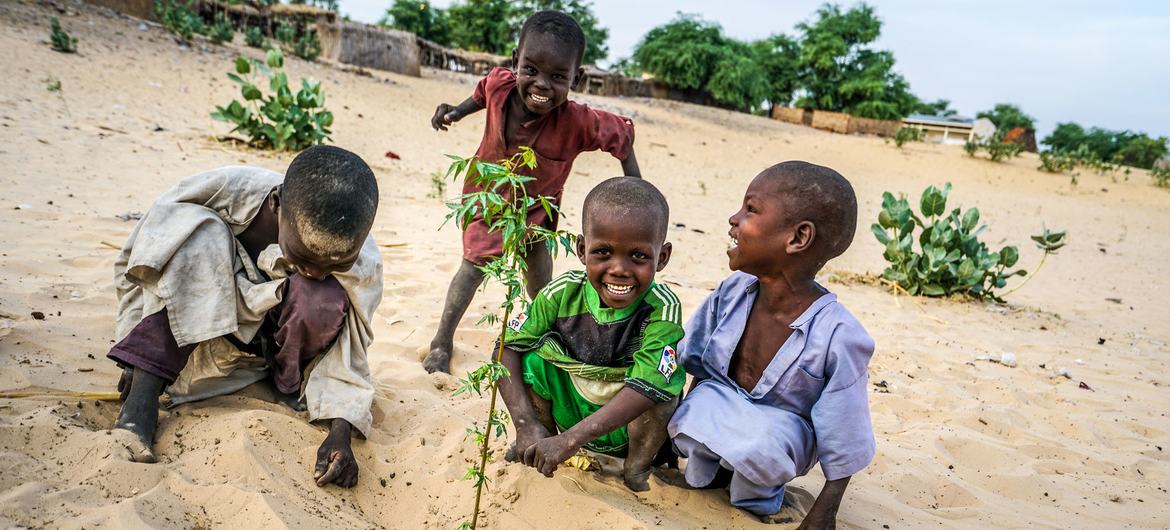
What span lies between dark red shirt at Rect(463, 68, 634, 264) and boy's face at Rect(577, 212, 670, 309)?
107cm

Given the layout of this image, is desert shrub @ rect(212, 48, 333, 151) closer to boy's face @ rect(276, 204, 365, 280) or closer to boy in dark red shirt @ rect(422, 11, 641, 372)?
boy in dark red shirt @ rect(422, 11, 641, 372)

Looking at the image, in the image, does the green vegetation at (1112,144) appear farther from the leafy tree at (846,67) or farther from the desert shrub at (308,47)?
the desert shrub at (308,47)

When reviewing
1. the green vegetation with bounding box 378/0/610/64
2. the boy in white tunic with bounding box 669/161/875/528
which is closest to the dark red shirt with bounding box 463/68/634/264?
the boy in white tunic with bounding box 669/161/875/528

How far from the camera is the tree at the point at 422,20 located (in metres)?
27.1

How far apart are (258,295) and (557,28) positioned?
61.3 inches

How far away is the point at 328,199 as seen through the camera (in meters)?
1.87

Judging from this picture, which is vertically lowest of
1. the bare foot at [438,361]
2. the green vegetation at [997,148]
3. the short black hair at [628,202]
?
the bare foot at [438,361]

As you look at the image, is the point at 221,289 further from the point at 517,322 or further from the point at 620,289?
the point at 620,289

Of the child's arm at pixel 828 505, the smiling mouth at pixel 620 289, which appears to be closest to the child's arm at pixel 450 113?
the smiling mouth at pixel 620 289

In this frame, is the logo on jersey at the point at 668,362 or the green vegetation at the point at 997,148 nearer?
the logo on jersey at the point at 668,362

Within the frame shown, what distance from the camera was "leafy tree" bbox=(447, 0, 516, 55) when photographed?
23.8 metres

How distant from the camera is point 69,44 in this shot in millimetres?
8250

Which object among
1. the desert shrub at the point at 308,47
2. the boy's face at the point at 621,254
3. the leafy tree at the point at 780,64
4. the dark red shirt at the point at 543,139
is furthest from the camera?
the leafy tree at the point at 780,64

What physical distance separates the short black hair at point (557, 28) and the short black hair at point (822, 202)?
1.24m
